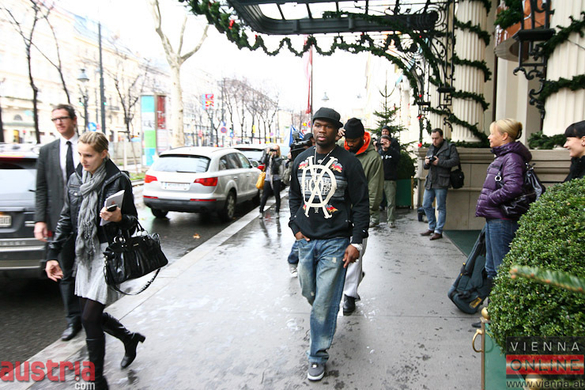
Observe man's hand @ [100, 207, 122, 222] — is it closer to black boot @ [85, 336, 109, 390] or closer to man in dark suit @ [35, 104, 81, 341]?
black boot @ [85, 336, 109, 390]

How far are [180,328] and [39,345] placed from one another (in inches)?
49.3

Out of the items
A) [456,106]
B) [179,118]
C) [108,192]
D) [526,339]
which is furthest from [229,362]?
[179,118]

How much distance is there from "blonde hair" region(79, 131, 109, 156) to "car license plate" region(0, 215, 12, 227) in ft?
7.34

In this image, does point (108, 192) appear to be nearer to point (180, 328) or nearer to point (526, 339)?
point (180, 328)

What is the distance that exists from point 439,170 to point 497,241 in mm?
3482

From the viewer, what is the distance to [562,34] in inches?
178

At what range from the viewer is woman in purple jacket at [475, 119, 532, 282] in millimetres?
3586

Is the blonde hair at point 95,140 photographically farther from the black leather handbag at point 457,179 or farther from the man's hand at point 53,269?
the black leather handbag at point 457,179

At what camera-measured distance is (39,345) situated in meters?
3.73

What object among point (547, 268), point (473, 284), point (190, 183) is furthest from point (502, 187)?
point (190, 183)

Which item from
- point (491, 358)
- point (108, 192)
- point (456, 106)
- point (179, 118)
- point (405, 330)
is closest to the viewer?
point (491, 358)

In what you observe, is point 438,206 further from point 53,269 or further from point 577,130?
point 53,269

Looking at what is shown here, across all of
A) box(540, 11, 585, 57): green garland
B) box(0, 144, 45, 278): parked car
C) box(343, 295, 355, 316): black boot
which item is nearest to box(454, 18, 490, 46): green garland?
box(540, 11, 585, 57): green garland

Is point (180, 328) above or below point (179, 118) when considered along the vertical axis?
below
